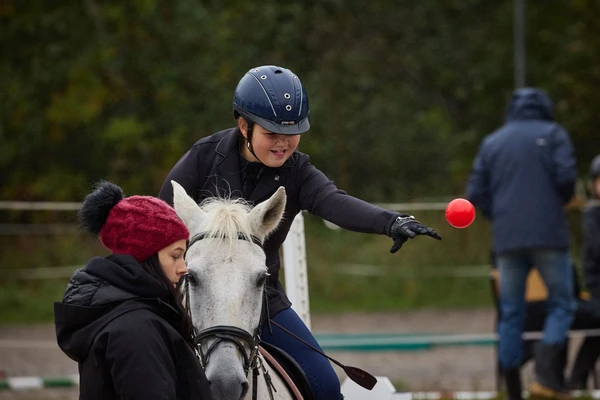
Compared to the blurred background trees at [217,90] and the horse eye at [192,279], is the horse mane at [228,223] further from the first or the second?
the blurred background trees at [217,90]

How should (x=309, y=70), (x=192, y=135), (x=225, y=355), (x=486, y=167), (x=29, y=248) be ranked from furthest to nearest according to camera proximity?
(x=309, y=70)
(x=192, y=135)
(x=29, y=248)
(x=486, y=167)
(x=225, y=355)

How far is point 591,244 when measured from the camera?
374 inches

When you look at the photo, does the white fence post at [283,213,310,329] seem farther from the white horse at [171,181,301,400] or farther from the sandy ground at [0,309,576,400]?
the sandy ground at [0,309,576,400]

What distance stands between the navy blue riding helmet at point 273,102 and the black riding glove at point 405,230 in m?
0.67

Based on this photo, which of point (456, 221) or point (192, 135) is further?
point (192, 135)

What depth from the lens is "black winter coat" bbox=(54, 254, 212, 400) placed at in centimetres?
342

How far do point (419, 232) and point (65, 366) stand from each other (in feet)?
26.4

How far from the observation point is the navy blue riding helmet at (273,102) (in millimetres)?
4805

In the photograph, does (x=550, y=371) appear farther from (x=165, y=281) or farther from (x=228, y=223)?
(x=165, y=281)

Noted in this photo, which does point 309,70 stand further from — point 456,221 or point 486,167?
point 456,221

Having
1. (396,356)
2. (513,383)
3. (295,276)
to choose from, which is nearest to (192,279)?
(295,276)

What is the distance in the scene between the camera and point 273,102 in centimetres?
482

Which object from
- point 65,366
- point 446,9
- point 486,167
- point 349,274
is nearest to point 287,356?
point 486,167

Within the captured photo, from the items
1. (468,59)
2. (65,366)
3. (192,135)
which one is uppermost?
(468,59)
